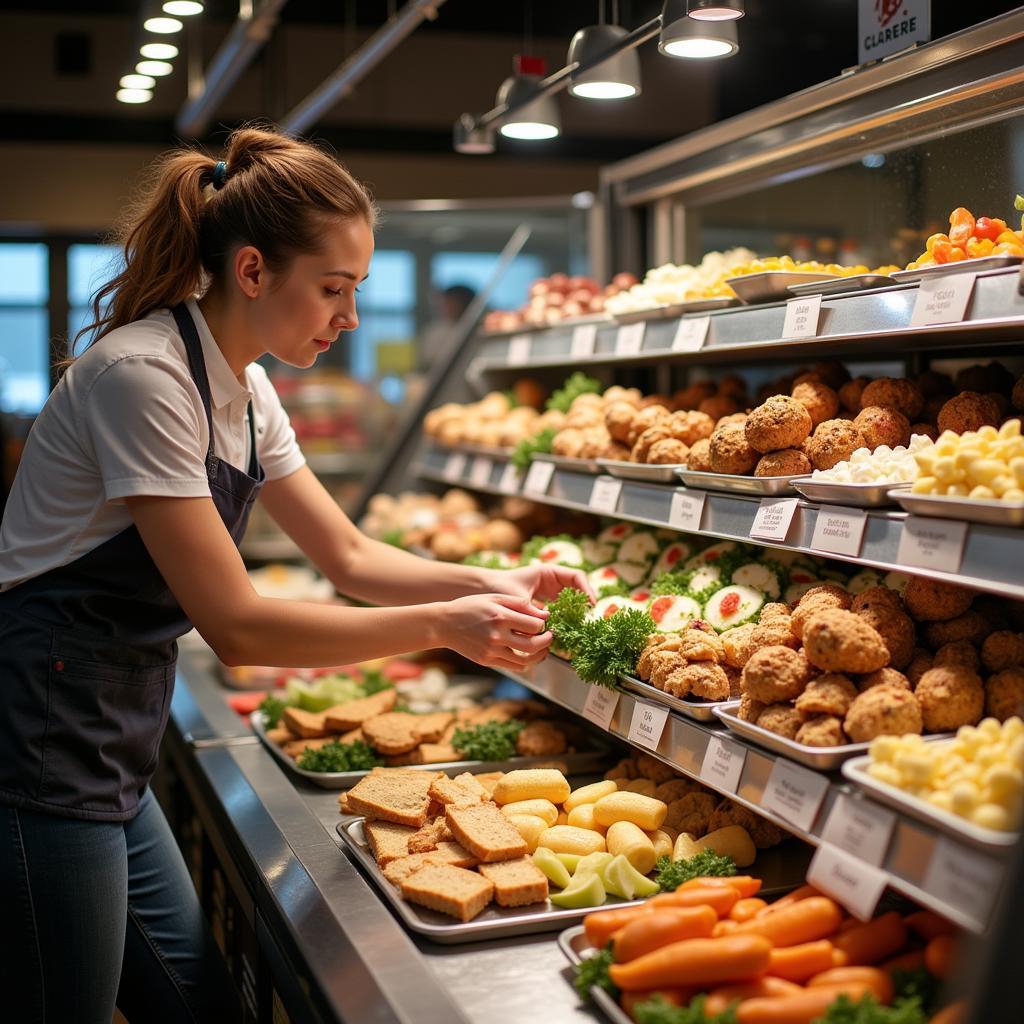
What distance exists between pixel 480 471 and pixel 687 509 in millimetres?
1656

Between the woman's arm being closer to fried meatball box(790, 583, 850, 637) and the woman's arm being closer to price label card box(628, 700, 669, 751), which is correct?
price label card box(628, 700, 669, 751)

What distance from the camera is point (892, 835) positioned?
1.67 metres

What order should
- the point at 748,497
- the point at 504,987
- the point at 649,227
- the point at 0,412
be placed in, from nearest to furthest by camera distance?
1. the point at 504,987
2. the point at 748,497
3. the point at 649,227
4. the point at 0,412

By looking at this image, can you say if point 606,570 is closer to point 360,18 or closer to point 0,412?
point 360,18

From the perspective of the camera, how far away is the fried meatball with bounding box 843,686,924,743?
1865mm

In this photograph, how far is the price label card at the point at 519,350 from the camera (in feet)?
13.7

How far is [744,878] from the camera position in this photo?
6.99 ft

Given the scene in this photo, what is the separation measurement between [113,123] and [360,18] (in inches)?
78.7

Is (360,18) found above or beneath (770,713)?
above

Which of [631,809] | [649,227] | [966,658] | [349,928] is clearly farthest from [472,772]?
[649,227]

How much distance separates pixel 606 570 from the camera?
3393 millimetres

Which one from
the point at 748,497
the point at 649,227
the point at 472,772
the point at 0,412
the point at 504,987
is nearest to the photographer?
the point at 504,987

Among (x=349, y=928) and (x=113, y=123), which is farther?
(x=113, y=123)

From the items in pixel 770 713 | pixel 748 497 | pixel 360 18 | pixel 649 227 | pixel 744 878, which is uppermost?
pixel 360 18
